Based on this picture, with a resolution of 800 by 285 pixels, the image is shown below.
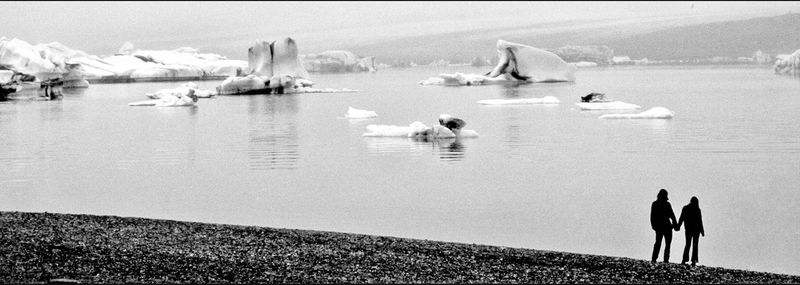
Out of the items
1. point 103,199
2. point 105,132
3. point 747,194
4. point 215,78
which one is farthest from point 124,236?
point 215,78

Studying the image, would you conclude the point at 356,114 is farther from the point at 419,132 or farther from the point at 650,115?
the point at 650,115

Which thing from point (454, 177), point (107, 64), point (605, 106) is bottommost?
point (454, 177)

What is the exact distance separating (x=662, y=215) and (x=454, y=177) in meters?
6.63

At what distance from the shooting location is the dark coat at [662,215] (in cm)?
745

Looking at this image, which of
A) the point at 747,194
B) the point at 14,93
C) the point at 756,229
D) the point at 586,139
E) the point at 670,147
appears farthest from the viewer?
the point at 14,93

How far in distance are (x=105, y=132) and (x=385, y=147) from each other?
28.6 ft

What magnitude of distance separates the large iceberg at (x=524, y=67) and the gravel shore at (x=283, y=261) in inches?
1514

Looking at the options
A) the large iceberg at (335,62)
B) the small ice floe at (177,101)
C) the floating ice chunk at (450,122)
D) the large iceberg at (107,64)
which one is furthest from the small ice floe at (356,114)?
the large iceberg at (335,62)

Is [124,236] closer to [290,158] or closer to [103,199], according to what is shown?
[103,199]

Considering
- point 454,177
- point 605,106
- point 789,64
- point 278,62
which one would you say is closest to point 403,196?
point 454,177

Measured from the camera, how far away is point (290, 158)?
16969 mm

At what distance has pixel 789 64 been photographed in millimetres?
58812

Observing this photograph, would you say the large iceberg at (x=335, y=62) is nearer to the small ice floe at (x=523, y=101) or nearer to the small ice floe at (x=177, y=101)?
the small ice floe at (x=177, y=101)

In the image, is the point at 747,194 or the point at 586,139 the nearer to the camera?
the point at 747,194
